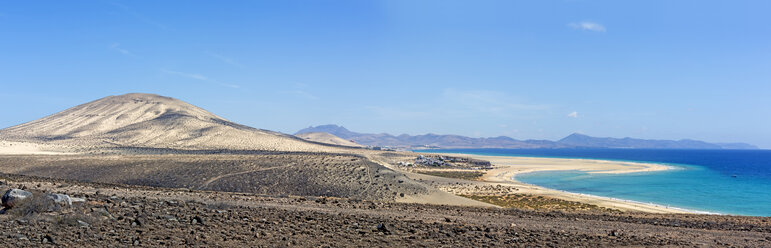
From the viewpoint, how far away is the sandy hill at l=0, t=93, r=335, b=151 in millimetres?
74625

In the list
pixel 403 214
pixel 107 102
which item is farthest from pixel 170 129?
pixel 403 214

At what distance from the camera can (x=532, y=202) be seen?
125 ft

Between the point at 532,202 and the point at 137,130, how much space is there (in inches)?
2798

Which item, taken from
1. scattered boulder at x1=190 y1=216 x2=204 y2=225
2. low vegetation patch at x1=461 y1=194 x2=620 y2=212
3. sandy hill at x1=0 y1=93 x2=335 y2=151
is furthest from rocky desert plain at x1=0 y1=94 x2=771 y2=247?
sandy hill at x1=0 y1=93 x2=335 y2=151

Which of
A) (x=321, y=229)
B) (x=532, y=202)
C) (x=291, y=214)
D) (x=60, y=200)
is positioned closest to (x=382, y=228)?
(x=321, y=229)

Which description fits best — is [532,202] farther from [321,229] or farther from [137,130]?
[137,130]

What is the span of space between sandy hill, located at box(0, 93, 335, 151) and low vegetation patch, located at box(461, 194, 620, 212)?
45.8 meters

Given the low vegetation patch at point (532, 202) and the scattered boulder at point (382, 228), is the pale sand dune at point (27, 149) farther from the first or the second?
the scattered boulder at point (382, 228)

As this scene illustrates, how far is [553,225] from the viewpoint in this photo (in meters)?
18.5

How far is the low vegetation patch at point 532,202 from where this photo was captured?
34.9 metres

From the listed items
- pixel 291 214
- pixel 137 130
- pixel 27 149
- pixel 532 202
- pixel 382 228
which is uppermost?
pixel 137 130

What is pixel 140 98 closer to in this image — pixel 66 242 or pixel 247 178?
pixel 247 178

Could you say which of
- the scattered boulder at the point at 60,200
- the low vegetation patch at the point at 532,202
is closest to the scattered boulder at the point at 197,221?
the scattered boulder at the point at 60,200

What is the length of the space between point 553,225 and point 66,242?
1621cm
